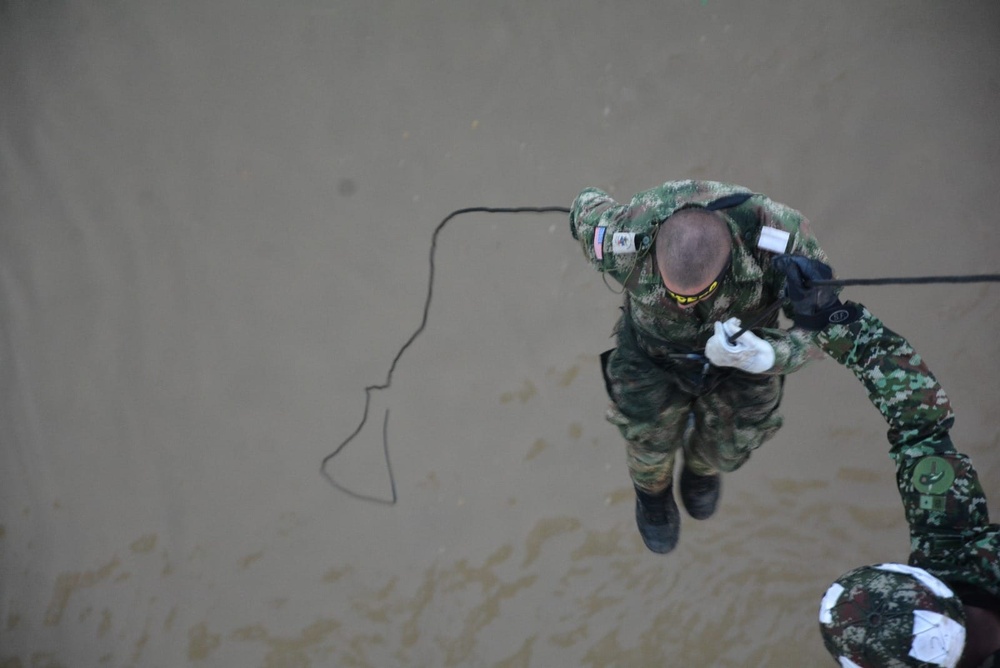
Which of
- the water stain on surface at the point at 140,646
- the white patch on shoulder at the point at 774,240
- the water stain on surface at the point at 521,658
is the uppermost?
the white patch on shoulder at the point at 774,240

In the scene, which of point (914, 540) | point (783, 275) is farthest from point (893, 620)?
point (783, 275)

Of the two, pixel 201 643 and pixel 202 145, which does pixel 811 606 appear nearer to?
pixel 201 643

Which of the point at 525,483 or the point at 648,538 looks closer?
the point at 648,538

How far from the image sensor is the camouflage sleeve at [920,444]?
4.67 feet

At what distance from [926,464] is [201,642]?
2.51 m

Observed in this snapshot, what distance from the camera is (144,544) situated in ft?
10.1

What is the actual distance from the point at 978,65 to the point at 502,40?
182cm

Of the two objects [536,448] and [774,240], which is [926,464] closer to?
[774,240]

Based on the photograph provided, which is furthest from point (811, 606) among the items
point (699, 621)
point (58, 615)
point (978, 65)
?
point (58, 615)

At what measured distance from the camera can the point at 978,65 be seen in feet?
11.3

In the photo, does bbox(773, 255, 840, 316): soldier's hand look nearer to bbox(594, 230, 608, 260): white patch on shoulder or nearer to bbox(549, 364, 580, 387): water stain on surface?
bbox(594, 230, 608, 260): white patch on shoulder

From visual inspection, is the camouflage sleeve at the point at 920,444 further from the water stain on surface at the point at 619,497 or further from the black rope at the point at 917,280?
the water stain on surface at the point at 619,497

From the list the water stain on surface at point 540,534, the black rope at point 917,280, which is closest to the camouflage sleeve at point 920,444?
the black rope at point 917,280

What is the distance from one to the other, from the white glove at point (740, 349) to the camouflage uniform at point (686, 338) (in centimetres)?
3
